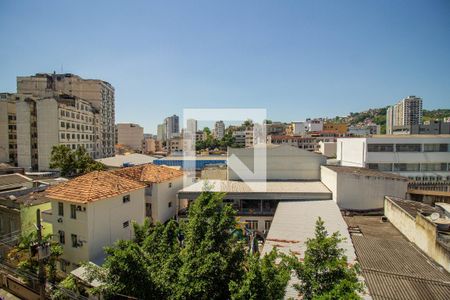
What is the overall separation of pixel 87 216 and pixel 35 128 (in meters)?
37.9

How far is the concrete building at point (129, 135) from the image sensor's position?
297 feet

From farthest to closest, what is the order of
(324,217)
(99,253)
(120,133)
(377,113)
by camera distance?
1. (377,113)
2. (120,133)
3. (324,217)
4. (99,253)

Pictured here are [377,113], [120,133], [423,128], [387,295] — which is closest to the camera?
[387,295]

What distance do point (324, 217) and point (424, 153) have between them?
1934cm

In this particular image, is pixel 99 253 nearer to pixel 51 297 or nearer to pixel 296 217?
pixel 51 297

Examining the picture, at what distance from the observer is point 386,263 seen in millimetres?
10055

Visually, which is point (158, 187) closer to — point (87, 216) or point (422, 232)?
point (87, 216)

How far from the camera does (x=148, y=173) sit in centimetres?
2072

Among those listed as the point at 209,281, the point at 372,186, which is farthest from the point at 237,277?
the point at 372,186

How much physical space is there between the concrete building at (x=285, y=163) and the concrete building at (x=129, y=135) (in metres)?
73.5

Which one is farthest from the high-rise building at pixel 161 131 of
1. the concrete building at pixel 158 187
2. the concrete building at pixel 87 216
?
the concrete building at pixel 87 216

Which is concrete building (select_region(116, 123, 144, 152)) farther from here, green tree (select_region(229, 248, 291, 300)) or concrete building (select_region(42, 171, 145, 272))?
green tree (select_region(229, 248, 291, 300))

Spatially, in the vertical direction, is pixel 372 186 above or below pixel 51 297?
above

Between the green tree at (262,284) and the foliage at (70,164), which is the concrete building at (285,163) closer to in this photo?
the green tree at (262,284)
